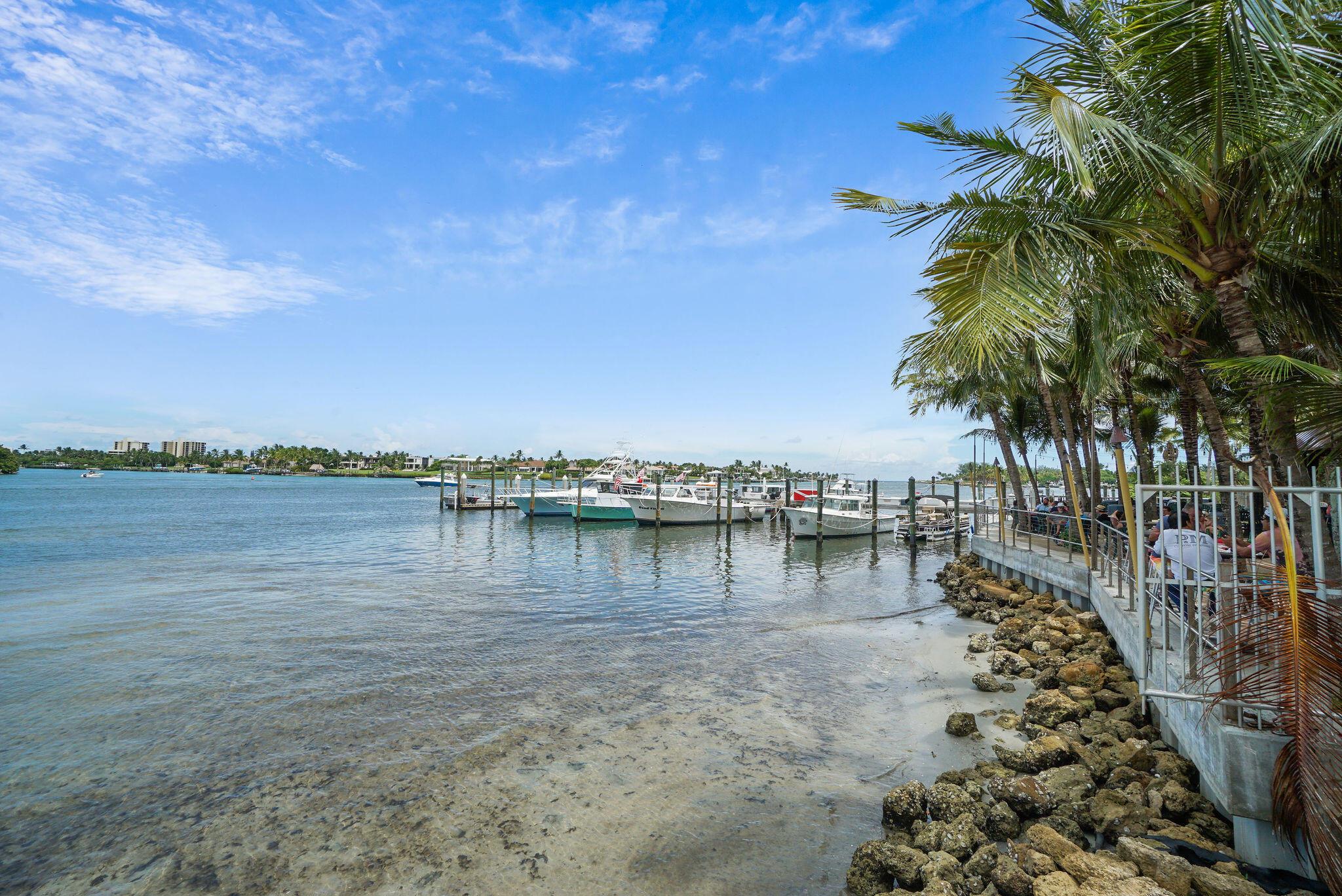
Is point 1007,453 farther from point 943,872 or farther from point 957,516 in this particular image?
point 943,872

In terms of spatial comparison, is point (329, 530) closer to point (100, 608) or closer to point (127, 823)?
point (100, 608)

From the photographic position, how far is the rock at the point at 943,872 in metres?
4.64

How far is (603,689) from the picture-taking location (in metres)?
10.3

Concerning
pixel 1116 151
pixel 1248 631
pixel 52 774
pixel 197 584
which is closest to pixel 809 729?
pixel 1248 631

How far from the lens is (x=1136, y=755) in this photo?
6031 millimetres

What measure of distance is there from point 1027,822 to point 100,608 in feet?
66.5

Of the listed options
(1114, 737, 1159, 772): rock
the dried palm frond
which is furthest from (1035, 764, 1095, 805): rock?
the dried palm frond

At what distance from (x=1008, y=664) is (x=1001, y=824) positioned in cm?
591

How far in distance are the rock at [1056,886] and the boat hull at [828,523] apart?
95.0 feet

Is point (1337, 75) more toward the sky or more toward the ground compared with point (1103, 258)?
more toward the sky

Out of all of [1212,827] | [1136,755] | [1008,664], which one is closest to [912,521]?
[1008,664]

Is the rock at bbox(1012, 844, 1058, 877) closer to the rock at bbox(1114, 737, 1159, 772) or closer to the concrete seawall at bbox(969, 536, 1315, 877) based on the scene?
the concrete seawall at bbox(969, 536, 1315, 877)

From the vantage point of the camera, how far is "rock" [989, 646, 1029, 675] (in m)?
10.5

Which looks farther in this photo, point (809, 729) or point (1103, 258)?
point (809, 729)
